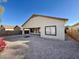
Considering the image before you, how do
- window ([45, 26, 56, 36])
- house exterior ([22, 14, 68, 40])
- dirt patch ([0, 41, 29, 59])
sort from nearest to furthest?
dirt patch ([0, 41, 29, 59]), house exterior ([22, 14, 68, 40]), window ([45, 26, 56, 36])

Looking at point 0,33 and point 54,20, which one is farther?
point 0,33

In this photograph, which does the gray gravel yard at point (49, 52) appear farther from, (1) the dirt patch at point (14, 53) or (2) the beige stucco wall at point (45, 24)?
(2) the beige stucco wall at point (45, 24)

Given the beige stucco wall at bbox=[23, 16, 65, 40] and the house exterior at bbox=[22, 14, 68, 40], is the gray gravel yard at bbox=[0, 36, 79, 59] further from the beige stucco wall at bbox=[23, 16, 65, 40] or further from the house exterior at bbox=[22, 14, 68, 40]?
the house exterior at bbox=[22, 14, 68, 40]

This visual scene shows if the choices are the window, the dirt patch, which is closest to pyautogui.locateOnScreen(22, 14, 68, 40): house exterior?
the window

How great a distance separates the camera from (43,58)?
648cm

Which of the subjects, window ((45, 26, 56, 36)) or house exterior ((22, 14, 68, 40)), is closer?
house exterior ((22, 14, 68, 40))

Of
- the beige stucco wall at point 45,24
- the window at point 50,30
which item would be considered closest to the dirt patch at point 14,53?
the beige stucco wall at point 45,24

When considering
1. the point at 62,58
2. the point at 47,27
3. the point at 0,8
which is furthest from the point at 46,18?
the point at 62,58

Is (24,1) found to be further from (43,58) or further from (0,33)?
(43,58)

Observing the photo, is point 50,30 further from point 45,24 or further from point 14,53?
point 14,53

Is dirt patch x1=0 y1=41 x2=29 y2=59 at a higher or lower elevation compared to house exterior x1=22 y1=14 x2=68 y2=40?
lower

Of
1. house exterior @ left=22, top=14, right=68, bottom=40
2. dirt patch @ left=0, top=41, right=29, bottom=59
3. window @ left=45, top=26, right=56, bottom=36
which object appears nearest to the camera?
dirt patch @ left=0, top=41, right=29, bottom=59

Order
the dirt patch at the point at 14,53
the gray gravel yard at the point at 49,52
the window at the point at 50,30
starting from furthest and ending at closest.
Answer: the window at the point at 50,30 < the gray gravel yard at the point at 49,52 < the dirt patch at the point at 14,53

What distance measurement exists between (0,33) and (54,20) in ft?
53.9
